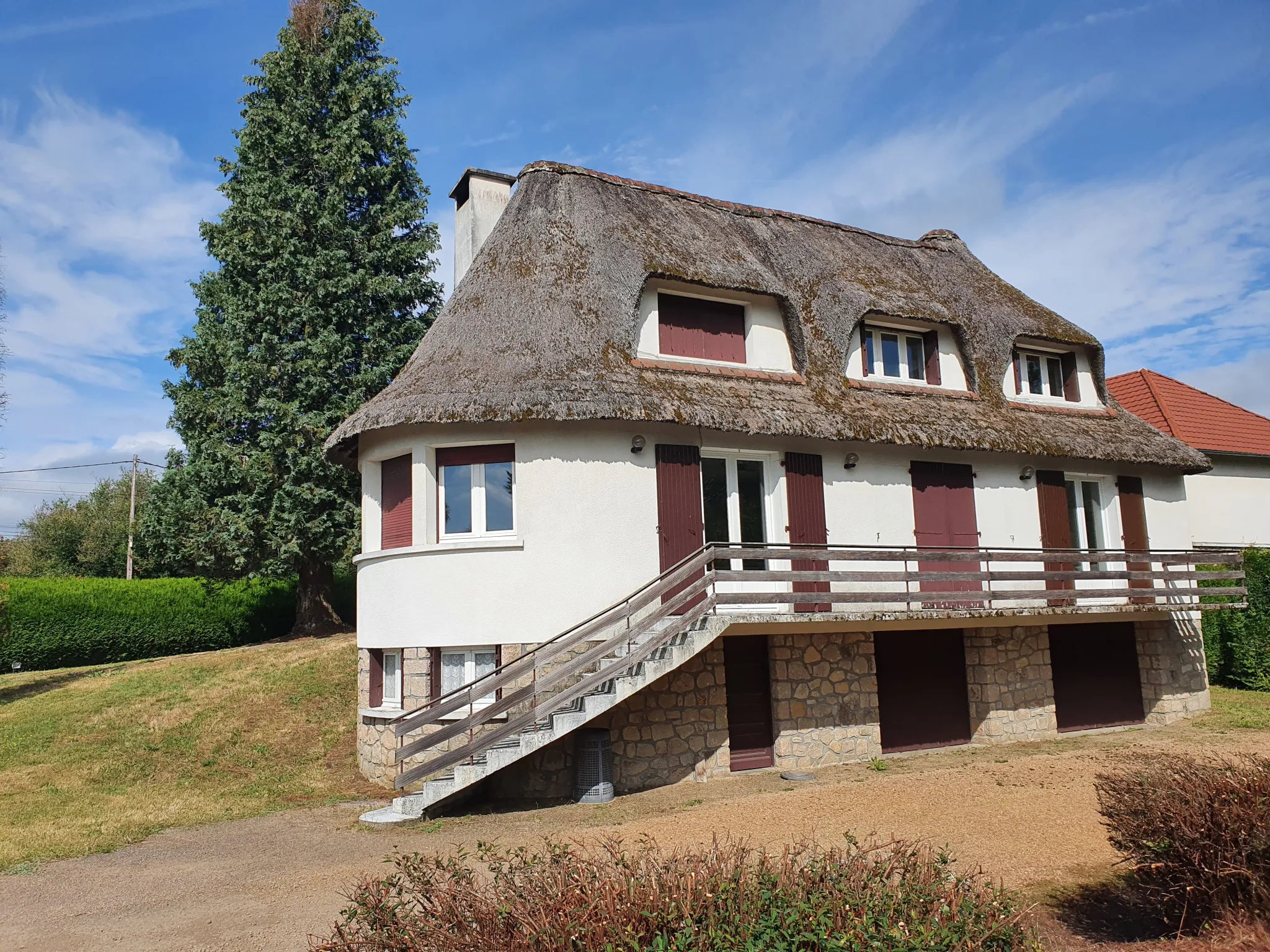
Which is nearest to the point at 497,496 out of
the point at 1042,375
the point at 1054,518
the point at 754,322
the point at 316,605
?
the point at 754,322

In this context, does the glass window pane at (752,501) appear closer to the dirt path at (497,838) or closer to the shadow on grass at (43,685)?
the dirt path at (497,838)

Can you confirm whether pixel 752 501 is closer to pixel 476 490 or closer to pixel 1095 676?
pixel 476 490

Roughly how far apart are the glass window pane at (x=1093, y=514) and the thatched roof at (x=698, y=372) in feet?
3.20

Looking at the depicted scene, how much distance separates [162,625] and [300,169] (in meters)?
12.4

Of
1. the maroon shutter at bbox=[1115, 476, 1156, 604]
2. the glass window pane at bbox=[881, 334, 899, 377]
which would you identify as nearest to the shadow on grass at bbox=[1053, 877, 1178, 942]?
the glass window pane at bbox=[881, 334, 899, 377]

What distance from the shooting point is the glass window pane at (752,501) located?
14438 millimetres

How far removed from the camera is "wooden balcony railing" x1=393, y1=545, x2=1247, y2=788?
37.3ft

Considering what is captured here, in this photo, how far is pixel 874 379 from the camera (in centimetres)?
1628

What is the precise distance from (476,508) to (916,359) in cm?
863

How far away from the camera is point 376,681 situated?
563 inches

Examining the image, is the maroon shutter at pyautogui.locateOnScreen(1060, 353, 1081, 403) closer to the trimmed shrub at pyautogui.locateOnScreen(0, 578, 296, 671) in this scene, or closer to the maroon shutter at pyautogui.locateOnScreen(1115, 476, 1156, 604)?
the maroon shutter at pyautogui.locateOnScreen(1115, 476, 1156, 604)

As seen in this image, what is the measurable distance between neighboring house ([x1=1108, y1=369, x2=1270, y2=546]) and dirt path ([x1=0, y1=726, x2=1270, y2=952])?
1168 cm

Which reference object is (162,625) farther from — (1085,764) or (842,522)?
(1085,764)

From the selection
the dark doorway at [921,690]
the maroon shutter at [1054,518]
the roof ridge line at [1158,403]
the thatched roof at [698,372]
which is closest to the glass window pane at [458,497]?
the thatched roof at [698,372]
